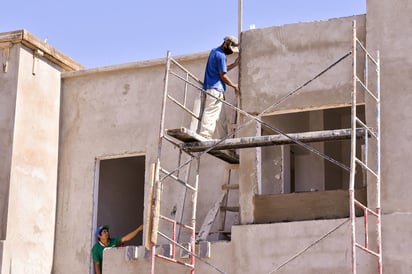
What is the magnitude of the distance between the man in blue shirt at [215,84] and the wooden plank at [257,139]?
51 cm

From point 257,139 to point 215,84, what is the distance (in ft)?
5.22

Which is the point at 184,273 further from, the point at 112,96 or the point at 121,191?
the point at 121,191

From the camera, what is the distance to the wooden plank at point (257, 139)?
45.4ft

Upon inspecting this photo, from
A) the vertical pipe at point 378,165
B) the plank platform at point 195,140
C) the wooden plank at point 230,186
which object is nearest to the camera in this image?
the vertical pipe at point 378,165

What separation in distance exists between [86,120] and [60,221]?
194 cm

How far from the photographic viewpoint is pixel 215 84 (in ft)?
50.9

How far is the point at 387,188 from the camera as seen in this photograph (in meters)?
14.0

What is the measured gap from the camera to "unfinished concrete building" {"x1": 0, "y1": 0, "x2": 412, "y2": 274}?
553 inches

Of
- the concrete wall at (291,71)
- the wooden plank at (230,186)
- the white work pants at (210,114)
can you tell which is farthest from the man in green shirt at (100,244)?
the concrete wall at (291,71)

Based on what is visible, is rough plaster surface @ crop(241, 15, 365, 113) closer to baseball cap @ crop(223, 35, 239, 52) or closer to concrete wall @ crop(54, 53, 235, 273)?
baseball cap @ crop(223, 35, 239, 52)

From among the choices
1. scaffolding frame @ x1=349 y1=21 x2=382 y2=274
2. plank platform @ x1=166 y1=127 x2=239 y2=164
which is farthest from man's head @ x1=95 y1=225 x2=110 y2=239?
scaffolding frame @ x1=349 y1=21 x2=382 y2=274

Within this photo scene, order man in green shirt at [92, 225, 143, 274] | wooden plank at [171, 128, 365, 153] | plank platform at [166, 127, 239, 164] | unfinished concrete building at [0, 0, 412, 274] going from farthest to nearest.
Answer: man in green shirt at [92, 225, 143, 274] → plank platform at [166, 127, 239, 164] → unfinished concrete building at [0, 0, 412, 274] → wooden plank at [171, 128, 365, 153]

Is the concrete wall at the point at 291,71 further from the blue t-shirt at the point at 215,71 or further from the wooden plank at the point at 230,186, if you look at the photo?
the wooden plank at the point at 230,186

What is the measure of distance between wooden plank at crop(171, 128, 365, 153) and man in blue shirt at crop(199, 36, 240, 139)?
51 centimetres
